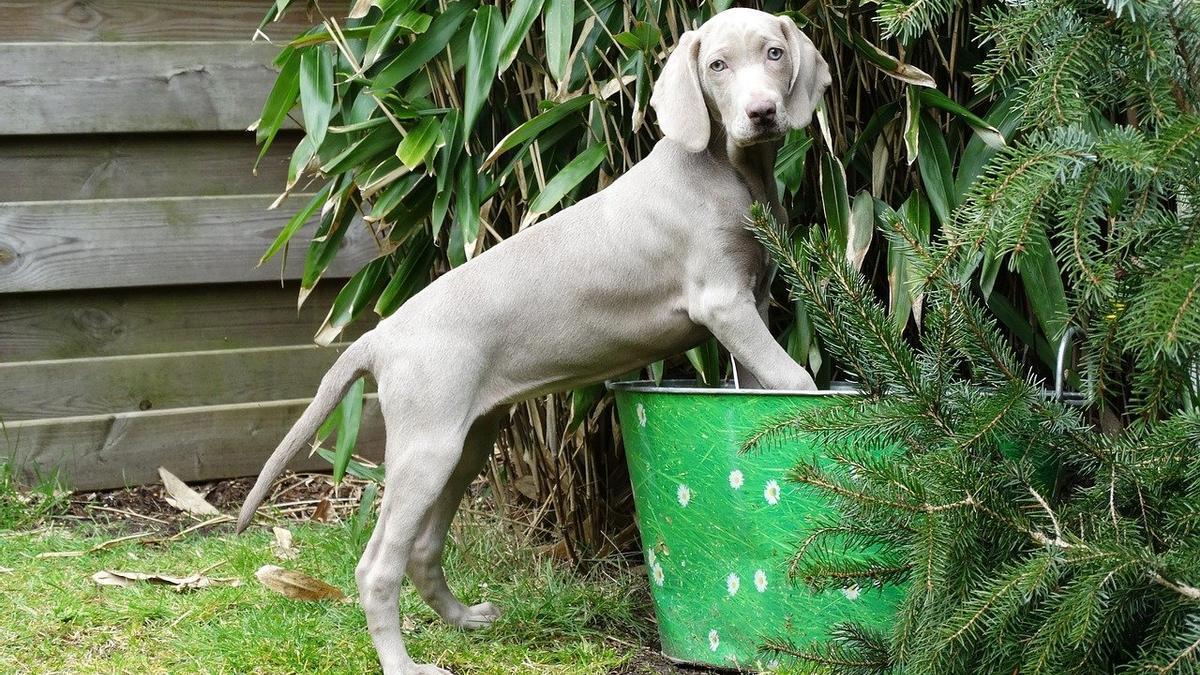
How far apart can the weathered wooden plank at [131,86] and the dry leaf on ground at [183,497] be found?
1.08 meters

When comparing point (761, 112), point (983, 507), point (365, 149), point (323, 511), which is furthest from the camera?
point (323, 511)

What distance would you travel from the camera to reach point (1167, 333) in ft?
3.94

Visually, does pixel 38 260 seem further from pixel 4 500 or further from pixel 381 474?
pixel 381 474

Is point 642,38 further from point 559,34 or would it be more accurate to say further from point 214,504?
point 214,504

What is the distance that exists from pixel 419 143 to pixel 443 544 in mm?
857

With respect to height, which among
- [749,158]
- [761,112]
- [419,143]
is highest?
[761,112]

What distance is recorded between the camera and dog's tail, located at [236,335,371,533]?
2.24 metres

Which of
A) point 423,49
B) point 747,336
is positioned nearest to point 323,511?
point 423,49

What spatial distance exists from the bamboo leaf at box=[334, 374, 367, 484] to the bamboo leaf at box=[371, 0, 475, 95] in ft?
2.42

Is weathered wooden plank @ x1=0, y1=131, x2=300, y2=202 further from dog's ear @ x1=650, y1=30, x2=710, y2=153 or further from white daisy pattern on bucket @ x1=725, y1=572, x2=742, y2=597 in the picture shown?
A: white daisy pattern on bucket @ x1=725, y1=572, x2=742, y2=597

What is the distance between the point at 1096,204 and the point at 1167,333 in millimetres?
295

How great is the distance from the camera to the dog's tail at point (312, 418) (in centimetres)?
224

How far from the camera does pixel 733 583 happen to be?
2.16 m

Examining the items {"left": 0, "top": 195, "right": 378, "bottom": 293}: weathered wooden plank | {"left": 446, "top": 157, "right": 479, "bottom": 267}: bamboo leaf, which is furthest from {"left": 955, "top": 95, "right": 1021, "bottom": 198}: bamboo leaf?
{"left": 0, "top": 195, "right": 378, "bottom": 293}: weathered wooden plank
